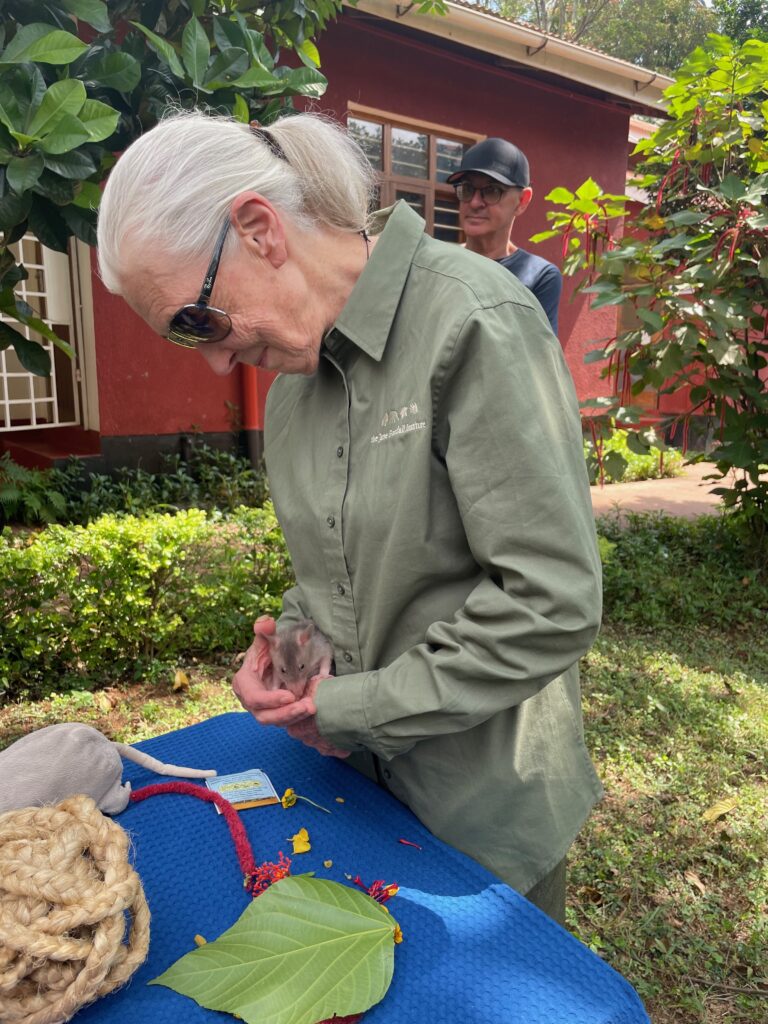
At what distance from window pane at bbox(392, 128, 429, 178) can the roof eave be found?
1016 mm

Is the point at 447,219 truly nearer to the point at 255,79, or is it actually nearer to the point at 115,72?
the point at 255,79

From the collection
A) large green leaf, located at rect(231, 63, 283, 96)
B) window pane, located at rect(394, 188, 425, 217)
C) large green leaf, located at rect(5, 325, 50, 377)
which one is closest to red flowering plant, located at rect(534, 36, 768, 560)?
large green leaf, located at rect(231, 63, 283, 96)

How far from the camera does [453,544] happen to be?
1.20 m

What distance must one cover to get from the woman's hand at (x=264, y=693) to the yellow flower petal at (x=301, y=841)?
188 millimetres

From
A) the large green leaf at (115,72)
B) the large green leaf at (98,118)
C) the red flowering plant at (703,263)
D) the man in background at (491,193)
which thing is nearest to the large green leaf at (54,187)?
the large green leaf at (98,118)

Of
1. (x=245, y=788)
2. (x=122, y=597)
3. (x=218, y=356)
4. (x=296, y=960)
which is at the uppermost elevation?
(x=218, y=356)

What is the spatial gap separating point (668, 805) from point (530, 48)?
776 cm

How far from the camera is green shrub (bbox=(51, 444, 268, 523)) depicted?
6.08m

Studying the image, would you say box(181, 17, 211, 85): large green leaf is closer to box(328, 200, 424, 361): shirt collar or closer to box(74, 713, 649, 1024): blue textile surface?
box(328, 200, 424, 361): shirt collar

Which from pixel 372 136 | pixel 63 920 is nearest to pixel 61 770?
pixel 63 920

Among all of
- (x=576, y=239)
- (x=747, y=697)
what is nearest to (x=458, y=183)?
(x=576, y=239)

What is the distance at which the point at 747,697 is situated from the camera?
4000mm

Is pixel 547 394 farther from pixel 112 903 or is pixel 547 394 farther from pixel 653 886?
pixel 653 886

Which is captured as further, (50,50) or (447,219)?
(447,219)
